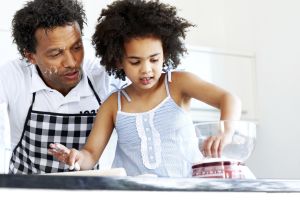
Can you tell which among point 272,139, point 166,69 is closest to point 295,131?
point 272,139

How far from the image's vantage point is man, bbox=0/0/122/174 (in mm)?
1349

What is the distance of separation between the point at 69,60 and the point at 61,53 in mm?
34

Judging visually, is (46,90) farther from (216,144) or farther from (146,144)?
(216,144)

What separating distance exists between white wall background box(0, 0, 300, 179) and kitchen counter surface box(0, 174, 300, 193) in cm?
161

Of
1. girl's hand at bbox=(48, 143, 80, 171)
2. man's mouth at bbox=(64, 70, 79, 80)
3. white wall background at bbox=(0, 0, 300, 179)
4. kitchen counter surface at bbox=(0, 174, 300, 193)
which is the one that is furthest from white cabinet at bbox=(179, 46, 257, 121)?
kitchen counter surface at bbox=(0, 174, 300, 193)

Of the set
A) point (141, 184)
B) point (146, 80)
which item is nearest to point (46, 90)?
point (146, 80)

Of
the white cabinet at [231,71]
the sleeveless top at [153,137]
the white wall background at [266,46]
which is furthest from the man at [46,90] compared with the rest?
the white cabinet at [231,71]

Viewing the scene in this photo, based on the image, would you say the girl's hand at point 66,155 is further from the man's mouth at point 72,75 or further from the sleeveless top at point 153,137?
the man's mouth at point 72,75

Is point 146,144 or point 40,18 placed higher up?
point 40,18

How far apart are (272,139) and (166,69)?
47.2 inches

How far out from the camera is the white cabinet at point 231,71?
2.49 metres

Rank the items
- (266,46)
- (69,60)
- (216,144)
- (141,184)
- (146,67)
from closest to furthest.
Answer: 1. (141,184)
2. (216,144)
3. (146,67)
4. (69,60)
5. (266,46)

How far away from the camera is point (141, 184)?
59 centimetres

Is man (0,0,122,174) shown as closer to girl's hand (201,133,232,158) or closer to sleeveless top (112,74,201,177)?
sleeveless top (112,74,201,177)
